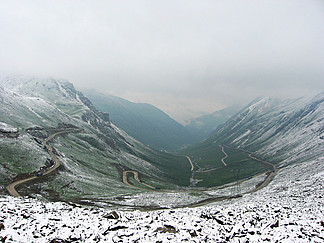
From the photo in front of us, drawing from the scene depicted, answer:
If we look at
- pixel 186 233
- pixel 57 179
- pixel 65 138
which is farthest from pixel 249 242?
pixel 65 138

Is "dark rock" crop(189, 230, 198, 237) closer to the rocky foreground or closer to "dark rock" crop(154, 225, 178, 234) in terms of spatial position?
the rocky foreground

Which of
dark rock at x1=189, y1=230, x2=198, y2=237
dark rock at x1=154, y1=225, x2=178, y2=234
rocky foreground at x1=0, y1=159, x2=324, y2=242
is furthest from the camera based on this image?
dark rock at x1=154, y1=225, x2=178, y2=234

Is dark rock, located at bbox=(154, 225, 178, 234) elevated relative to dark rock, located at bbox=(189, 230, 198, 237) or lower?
lower

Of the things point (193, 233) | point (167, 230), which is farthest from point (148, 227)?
point (193, 233)

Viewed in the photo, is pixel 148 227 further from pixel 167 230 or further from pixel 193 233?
pixel 193 233

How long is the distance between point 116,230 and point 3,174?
183 ft

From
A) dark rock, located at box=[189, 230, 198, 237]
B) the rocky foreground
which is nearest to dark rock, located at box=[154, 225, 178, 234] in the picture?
the rocky foreground

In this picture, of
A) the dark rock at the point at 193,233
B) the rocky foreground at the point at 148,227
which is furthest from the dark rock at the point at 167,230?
the dark rock at the point at 193,233

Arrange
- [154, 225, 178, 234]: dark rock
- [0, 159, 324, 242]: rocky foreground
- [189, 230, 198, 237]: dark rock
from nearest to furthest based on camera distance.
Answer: [0, 159, 324, 242]: rocky foreground → [189, 230, 198, 237]: dark rock → [154, 225, 178, 234]: dark rock

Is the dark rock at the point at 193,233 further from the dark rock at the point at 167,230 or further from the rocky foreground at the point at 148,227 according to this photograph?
the dark rock at the point at 167,230

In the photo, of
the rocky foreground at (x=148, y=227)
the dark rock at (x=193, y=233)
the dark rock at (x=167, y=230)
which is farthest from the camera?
the dark rock at (x=167, y=230)

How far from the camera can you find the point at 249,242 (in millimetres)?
19234

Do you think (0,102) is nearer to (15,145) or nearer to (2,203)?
(15,145)

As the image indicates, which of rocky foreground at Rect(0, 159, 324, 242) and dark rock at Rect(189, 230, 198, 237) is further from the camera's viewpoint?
dark rock at Rect(189, 230, 198, 237)
